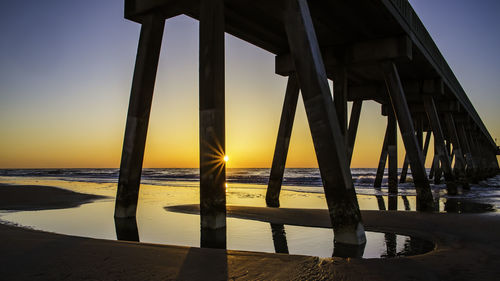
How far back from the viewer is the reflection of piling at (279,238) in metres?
4.47

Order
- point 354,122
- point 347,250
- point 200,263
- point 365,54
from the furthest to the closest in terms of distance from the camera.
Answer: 1. point 354,122
2. point 365,54
3. point 347,250
4. point 200,263

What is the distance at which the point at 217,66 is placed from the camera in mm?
6051

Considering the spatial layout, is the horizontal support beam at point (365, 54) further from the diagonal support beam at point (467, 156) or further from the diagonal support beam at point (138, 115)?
the diagonal support beam at point (467, 156)

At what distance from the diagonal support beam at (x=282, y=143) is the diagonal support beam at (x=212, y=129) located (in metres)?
4.15

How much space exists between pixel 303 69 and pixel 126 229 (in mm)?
4043

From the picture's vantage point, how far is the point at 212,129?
593 cm

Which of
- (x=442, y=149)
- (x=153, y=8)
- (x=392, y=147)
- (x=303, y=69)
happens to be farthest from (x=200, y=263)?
(x=442, y=149)

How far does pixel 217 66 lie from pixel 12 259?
13.3 feet

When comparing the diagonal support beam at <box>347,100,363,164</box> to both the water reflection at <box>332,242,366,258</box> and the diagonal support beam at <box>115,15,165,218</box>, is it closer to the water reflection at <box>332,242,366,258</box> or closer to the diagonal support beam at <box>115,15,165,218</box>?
the diagonal support beam at <box>115,15,165,218</box>

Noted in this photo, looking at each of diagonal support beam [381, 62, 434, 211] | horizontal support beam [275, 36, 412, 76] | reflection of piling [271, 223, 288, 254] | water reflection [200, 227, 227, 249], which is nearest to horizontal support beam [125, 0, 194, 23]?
horizontal support beam [275, 36, 412, 76]

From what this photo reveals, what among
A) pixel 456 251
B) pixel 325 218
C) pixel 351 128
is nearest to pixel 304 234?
pixel 325 218

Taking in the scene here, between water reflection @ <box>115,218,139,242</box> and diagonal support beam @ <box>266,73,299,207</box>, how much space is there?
14.2ft

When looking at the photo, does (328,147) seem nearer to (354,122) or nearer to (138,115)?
(138,115)

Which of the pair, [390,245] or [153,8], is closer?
[390,245]
